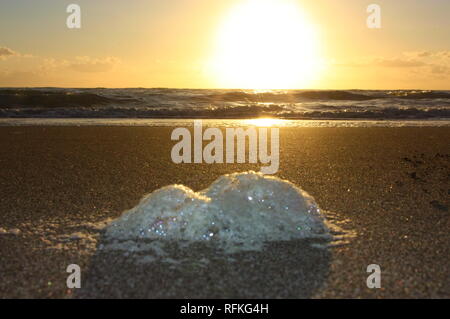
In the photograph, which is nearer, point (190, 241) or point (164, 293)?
point (164, 293)

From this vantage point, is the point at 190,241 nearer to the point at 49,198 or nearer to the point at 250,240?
the point at 250,240

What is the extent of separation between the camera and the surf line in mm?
6406

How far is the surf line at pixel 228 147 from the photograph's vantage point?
21.0 ft

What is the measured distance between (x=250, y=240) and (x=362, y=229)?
92cm

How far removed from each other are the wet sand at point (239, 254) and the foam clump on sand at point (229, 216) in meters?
0.20

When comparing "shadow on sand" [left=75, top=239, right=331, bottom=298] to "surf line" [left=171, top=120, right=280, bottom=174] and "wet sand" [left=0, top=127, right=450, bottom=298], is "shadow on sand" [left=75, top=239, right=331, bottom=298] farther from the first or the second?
"surf line" [left=171, top=120, right=280, bottom=174]

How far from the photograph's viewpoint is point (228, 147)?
7.72 meters

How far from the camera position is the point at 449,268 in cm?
268

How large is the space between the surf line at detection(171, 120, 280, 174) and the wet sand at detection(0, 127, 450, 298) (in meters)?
0.24

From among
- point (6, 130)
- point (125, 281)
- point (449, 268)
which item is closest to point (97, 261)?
point (125, 281)
